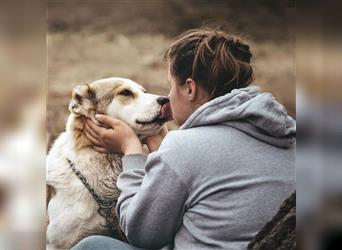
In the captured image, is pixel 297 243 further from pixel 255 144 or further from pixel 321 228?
pixel 255 144

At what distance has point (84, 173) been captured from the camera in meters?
2.80

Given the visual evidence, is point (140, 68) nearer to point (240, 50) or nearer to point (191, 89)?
point (191, 89)

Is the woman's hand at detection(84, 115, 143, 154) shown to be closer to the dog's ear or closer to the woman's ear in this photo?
the dog's ear

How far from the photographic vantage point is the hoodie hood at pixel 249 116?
8.16 ft

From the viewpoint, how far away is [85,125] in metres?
2.79

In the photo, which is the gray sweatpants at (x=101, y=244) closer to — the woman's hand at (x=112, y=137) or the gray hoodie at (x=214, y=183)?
the gray hoodie at (x=214, y=183)

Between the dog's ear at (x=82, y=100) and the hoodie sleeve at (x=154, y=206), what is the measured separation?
46cm

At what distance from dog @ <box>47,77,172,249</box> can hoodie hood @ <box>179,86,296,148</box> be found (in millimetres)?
277

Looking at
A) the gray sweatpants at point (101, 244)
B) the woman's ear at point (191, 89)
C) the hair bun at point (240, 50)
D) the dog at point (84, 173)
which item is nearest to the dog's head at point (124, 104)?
the dog at point (84, 173)

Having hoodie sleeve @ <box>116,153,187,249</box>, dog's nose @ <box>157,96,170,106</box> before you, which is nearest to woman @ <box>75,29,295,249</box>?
hoodie sleeve @ <box>116,153,187,249</box>

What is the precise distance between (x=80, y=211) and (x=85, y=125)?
1.46 ft

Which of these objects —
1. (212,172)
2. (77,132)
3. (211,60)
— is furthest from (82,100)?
(212,172)

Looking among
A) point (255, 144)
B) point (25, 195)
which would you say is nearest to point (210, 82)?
point (255, 144)

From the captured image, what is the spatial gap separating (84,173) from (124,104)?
1.39 feet
